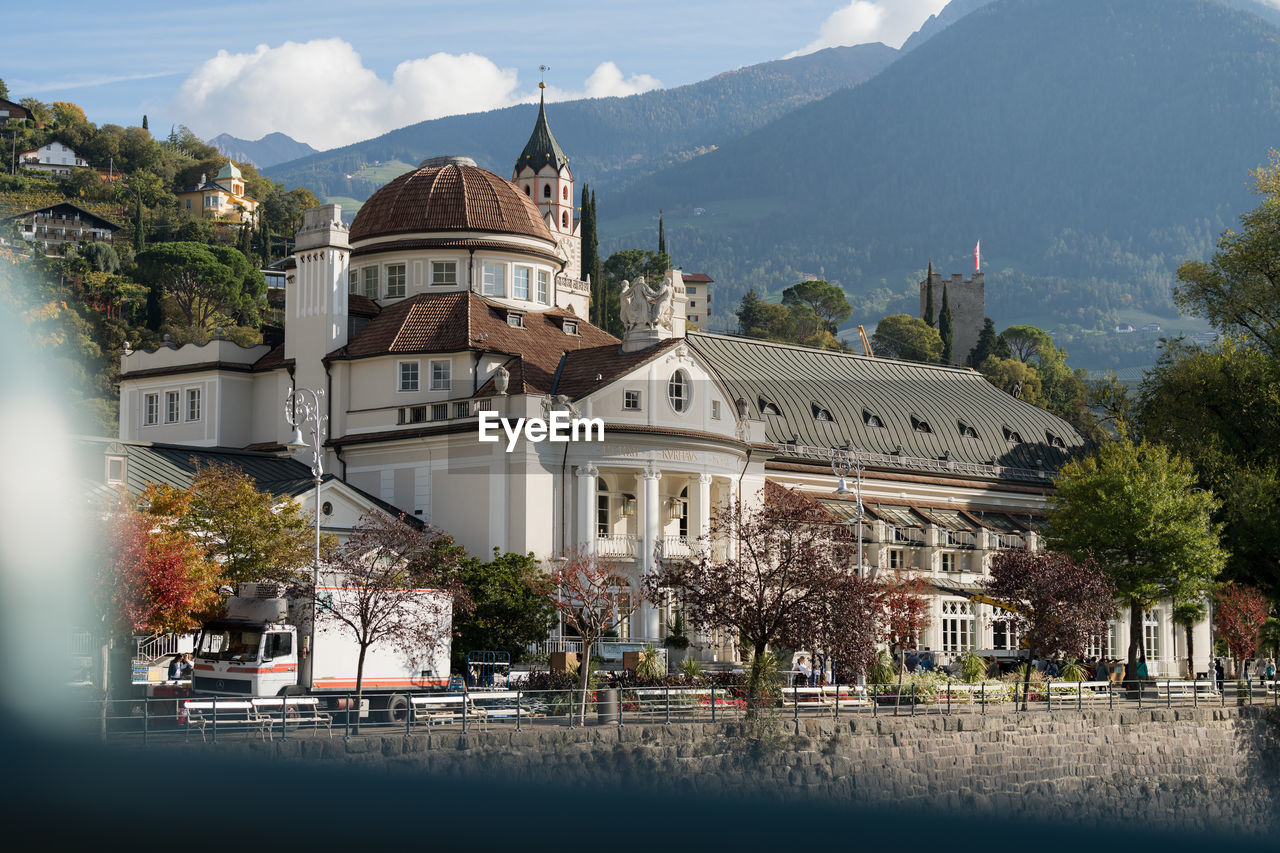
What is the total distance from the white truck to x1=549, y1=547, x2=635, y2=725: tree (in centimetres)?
647

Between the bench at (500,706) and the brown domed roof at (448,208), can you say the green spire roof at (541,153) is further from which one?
the bench at (500,706)

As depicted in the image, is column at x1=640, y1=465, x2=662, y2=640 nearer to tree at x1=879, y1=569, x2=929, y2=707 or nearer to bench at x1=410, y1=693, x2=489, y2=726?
tree at x1=879, y1=569, x2=929, y2=707

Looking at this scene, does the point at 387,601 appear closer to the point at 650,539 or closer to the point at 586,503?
the point at 586,503

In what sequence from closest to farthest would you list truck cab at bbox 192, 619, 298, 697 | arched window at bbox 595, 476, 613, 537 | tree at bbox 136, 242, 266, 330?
1. truck cab at bbox 192, 619, 298, 697
2. arched window at bbox 595, 476, 613, 537
3. tree at bbox 136, 242, 266, 330

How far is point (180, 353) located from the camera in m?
80.2

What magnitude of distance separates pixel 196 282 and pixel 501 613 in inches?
4182

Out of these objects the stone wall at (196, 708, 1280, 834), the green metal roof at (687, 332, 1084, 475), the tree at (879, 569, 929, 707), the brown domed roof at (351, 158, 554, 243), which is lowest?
the stone wall at (196, 708, 1280, 834)

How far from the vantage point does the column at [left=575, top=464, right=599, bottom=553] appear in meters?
68.4

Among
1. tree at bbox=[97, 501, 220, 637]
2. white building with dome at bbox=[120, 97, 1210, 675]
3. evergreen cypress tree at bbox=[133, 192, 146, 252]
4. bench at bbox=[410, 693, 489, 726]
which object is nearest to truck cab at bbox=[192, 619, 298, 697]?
tree at bbox=[97, 501, 220, 637]

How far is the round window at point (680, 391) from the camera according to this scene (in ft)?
232

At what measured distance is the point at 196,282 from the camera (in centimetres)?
16062

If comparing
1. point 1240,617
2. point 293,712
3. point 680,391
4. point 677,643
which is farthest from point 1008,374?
point 293,712

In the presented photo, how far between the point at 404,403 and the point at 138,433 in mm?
16140

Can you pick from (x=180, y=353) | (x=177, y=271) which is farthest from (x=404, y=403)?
(x=177, y=271)
